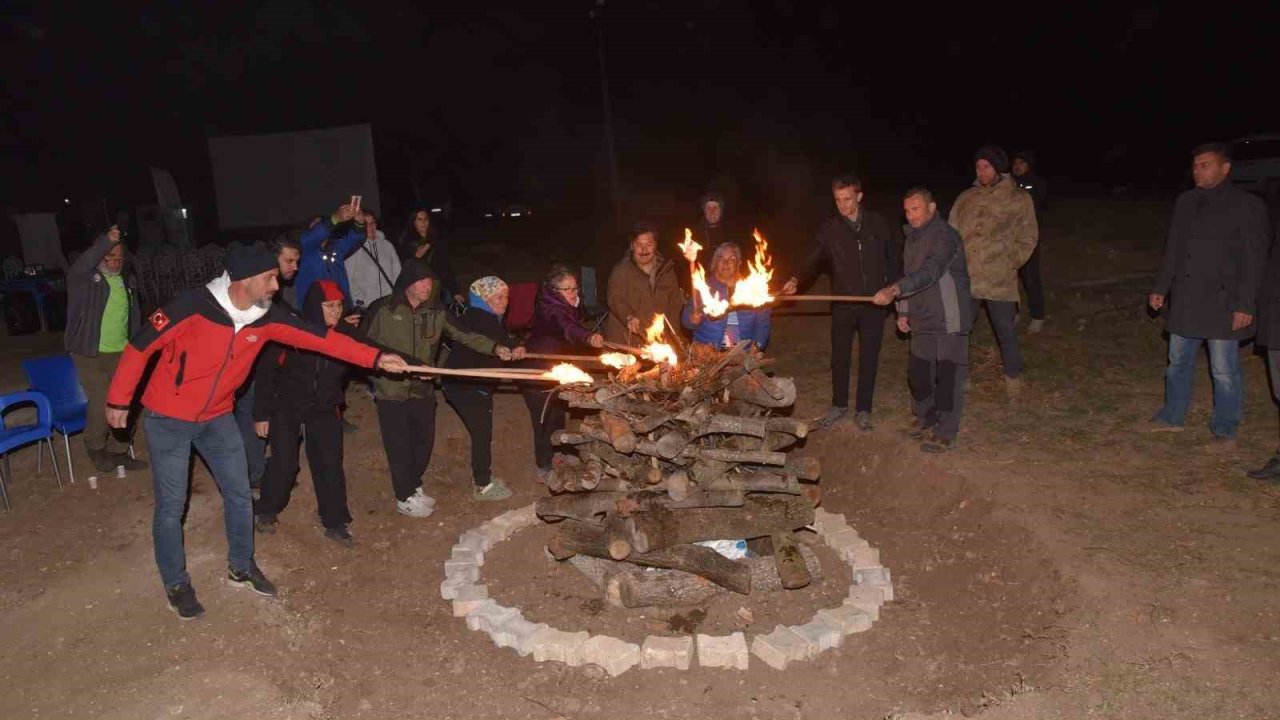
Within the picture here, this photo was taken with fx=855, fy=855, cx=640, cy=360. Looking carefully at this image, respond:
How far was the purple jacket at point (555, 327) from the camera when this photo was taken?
768 cm

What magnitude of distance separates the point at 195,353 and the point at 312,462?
1890 millimetres

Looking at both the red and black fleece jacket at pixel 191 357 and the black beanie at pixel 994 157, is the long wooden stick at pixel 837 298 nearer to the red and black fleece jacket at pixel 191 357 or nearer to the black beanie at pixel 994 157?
the black beanie at pixel 994 157

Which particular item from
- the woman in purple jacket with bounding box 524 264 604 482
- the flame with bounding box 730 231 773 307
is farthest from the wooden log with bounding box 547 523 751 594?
the flame with bounding box 730 231 773 307

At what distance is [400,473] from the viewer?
7742 mm

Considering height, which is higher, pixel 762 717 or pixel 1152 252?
pixel 1152 252

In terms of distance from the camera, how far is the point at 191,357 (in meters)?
5.51

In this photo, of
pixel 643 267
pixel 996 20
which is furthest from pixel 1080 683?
pixel 996 20

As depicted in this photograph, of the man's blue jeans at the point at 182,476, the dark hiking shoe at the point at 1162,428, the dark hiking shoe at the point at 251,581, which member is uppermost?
the man's blue jeans at the point at 182,476

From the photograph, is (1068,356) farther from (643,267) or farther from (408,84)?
(408,84)

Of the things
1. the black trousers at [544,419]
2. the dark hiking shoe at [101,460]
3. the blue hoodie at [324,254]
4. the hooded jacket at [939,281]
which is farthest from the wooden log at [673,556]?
the dark hiking shoe at [101,460]

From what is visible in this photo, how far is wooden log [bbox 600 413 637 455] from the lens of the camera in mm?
5770

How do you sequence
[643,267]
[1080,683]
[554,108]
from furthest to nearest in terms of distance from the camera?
[554,108]
[643,267]
[1080,683]

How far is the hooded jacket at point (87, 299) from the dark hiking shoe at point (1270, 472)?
9.99 m

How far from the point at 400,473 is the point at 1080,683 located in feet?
18.2
